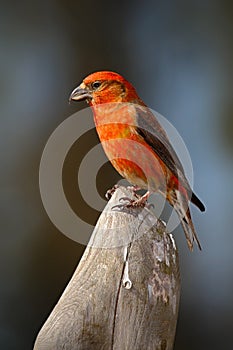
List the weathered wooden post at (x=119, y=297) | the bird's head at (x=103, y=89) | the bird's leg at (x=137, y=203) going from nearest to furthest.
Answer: the weathered wooden post at (x=119, y=297), the bird's leg at (x=137, y=203), the bird's head at (x=103, y=89)

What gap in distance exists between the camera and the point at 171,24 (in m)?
3.44

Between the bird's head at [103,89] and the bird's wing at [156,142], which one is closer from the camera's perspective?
the bird's head at [103,89]

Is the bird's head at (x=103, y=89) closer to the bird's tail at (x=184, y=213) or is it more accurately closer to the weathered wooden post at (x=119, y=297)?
the bird's tail at (x=184, y=213)

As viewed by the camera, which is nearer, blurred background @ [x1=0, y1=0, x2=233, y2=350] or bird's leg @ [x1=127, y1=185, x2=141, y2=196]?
bird's leg @ [x1=127, y1=185, x2=141, y2=196]

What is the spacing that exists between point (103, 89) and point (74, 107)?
1.50m

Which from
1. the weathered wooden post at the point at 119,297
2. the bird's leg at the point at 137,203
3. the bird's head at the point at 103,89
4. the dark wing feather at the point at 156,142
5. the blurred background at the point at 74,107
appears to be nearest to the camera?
the weathered wooden post at the point at 119,297

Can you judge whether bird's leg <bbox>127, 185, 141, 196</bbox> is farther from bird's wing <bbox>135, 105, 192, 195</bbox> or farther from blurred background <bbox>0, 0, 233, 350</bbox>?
blurred background <bbox>0, 0, 233, 350</bbox>

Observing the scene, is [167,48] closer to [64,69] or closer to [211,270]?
[64,69]

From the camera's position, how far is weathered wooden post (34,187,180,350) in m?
1.38

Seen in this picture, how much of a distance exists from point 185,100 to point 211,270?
2.88 ft

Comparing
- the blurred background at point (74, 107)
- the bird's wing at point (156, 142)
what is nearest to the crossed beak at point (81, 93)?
the bird's wing at point (156, 142)

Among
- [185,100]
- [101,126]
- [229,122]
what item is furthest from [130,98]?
[229,122]

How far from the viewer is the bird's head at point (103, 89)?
5.71 feet

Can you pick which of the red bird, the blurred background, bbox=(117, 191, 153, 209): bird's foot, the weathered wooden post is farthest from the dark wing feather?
the blurred background
